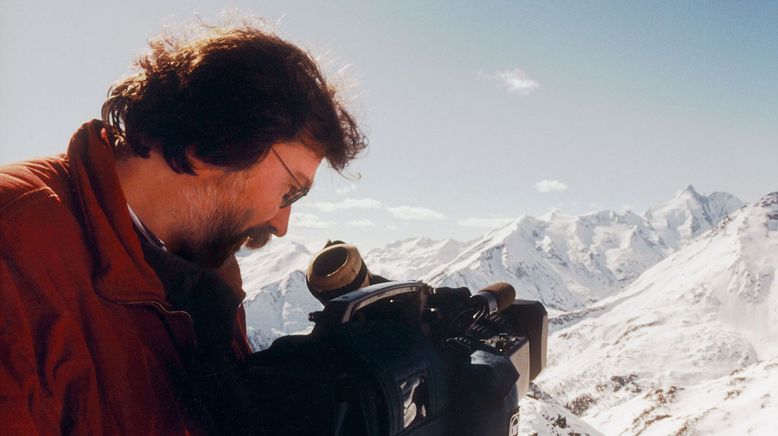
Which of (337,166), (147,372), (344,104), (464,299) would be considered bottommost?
(464,299)

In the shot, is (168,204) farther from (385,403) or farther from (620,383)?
(620,383)

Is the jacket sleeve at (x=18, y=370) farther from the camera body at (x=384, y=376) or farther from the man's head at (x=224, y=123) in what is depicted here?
the man's head at (x=224, y=123)

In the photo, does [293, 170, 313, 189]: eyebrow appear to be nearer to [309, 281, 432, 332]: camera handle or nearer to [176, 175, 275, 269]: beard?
[176, 175, 275, 269]: beard

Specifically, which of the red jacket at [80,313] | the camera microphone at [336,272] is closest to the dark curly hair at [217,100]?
the red jacket at [80,313]

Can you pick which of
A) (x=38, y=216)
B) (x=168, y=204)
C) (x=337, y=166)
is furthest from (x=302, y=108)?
(x=38, y=216)

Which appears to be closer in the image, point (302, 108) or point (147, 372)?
point (147, 372)

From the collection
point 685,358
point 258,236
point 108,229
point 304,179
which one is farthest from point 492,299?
point 685,358

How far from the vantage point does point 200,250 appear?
2.32 meters

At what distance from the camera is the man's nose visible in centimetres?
277

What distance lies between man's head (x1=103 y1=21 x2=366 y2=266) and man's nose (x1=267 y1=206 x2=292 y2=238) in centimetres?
9

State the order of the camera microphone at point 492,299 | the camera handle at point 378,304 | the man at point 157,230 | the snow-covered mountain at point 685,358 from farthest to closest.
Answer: the snow-covered mountain at point 685,358, the camera microphone at point 492,299, the camera handle at point 378,304, the man at point 157,230

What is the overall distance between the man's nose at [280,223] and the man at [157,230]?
12 mm

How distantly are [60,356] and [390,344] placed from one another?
40.2 inches

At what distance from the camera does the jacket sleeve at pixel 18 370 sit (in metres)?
1.30
